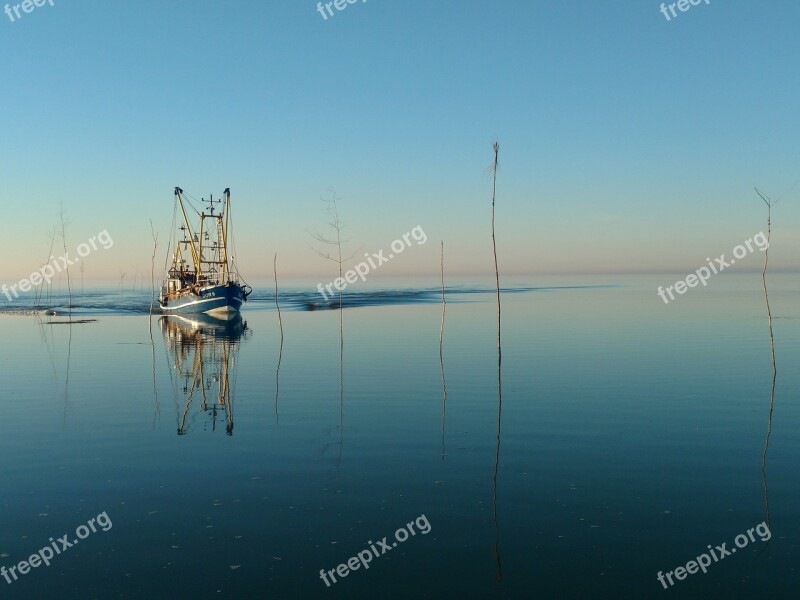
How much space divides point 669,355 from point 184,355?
83.5 ft

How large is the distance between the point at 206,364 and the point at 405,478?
20.9 meters

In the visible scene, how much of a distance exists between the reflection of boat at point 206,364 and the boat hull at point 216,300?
13449mm

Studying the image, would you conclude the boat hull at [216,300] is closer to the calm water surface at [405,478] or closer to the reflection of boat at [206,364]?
the reflection of boat at [206,364]

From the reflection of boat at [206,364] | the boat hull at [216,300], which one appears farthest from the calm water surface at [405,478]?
the boat hull at [216,300]

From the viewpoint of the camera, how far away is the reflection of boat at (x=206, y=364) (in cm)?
2027

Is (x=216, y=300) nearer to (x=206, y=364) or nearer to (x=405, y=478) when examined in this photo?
(x=206, y=364)

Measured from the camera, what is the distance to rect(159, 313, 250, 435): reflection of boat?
798 inches

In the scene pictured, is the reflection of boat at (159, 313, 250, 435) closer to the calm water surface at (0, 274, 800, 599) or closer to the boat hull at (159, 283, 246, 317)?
the calm water surface at (0, 274, 800, 599)

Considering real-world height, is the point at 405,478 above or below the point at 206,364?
below

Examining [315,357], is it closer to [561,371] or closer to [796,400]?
[561,371]

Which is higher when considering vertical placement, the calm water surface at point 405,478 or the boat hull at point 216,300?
the boat hull at point 216,300

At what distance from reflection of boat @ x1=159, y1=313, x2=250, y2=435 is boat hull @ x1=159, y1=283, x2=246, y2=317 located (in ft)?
44.1

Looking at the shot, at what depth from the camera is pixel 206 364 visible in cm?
3166

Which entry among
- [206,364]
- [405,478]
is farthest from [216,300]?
[405,478]
